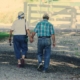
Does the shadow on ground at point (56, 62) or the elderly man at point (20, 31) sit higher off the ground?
the elderly man at point (20, 31)

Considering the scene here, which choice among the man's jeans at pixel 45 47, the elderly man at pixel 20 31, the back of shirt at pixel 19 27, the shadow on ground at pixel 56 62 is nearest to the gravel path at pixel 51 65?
the shadow on ground at pixel 56 62

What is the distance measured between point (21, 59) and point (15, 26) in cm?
92

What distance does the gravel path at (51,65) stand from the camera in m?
10.3

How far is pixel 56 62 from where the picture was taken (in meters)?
12.5

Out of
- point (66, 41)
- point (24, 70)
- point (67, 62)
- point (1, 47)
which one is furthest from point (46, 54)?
point (66, 41)

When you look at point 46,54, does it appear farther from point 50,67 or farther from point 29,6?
point 29,6

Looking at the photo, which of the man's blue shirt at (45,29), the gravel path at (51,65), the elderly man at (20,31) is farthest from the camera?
the elderly man at (20,31)

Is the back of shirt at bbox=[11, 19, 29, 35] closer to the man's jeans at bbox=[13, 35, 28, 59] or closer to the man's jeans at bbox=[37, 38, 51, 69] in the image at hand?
the man's jeans at bbox=[13, 35, 28, 59]

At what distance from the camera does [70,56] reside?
44.2 ft

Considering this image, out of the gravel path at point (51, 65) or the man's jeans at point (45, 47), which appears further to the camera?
the man's jeans at point (45, 47)

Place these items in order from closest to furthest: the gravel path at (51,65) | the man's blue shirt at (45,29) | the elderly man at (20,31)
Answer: the gravel path at (51,65) → the man's blue shirt at (45,29) → the elderly man at (20,31)

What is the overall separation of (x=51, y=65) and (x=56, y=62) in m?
0.51

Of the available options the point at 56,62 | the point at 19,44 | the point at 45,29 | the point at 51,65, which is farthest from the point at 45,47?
the point at 56,62

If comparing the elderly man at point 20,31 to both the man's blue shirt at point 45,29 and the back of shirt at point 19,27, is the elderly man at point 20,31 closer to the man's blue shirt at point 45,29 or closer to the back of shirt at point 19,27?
the back of shirt at point 19,27
